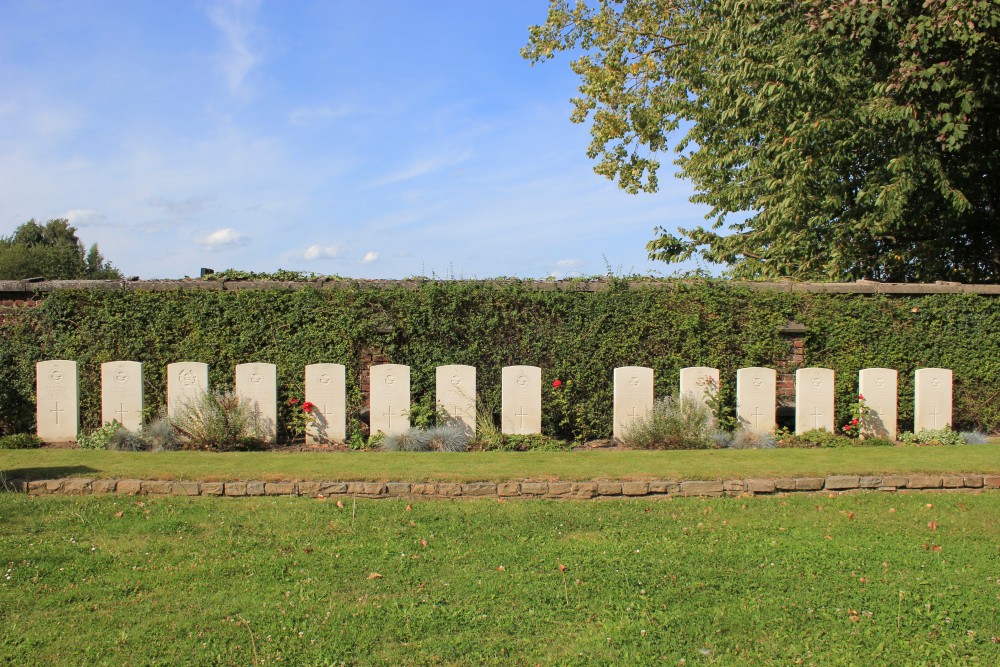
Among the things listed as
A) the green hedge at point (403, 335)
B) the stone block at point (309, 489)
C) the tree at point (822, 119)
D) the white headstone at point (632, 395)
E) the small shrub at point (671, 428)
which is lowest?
the stone block at point (309, 489)

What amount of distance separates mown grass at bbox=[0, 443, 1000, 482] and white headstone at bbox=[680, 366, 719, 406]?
4.48ft

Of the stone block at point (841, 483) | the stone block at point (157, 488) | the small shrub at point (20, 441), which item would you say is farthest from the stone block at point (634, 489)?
the small shrub at point (20, 441)

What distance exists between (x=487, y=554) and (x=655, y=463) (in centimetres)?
361

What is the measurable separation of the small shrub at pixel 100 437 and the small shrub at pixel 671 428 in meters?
7.28

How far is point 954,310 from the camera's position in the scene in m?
11.7

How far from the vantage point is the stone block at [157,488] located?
23.5 ft

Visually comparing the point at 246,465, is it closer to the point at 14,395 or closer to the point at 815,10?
the point at 14,395

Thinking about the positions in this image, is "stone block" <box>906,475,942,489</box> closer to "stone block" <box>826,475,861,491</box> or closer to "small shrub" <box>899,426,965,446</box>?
"stone block" <box>826,475,861,491</box>

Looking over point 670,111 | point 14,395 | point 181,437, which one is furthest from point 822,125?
point 14,395

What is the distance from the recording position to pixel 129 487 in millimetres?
7188

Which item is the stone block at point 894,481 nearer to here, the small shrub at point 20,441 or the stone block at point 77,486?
the stone block at point 77,486

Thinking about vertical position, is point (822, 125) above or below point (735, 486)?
above

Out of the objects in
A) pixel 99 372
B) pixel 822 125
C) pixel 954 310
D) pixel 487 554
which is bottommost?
pixel 487 554

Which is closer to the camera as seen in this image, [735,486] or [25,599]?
[25,599]
